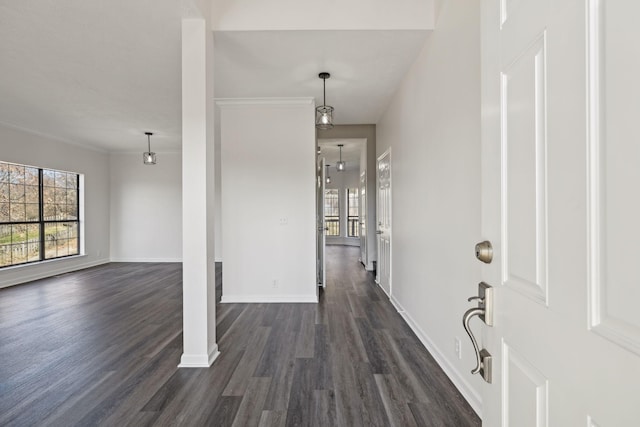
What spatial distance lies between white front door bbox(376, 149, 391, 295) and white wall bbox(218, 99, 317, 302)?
1.06 m

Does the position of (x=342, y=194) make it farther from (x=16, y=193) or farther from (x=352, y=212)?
(x=16, y=193)

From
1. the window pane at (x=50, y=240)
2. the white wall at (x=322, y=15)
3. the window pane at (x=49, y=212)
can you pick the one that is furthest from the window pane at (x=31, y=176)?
the white wall at (x=322, y=15)

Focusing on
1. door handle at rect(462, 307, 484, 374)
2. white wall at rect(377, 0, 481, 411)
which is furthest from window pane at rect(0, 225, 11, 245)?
door handle at rect(462, 307, 484, 374)

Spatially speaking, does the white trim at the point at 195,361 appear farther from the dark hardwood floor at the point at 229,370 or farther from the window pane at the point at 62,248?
the window pane at the point at 62,248

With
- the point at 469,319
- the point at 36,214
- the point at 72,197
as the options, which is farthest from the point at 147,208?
the point at 469,319

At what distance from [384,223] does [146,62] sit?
351cm

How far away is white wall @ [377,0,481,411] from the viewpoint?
2.01m

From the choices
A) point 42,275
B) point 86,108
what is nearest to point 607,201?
point 86,108

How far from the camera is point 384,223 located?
481cm

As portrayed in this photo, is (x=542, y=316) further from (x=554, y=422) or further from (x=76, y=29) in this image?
(x=76, y=29)

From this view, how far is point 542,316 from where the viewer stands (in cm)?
65

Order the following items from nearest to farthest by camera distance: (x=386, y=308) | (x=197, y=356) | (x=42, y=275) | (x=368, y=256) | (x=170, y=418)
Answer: (x=170, y=418)
(x=197, y=356)
(x=386, y=308)
(x=42, y=275)
(x=368, y=256)

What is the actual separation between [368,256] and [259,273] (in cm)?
285

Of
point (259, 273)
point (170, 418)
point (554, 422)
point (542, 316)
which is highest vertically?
point (542, 316)
